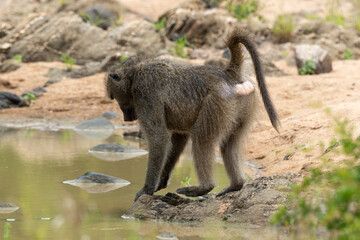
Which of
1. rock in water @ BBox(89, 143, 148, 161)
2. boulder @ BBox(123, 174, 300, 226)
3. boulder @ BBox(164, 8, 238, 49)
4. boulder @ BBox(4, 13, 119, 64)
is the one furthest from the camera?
boulder @ BBox(164, 8, 238, 49)

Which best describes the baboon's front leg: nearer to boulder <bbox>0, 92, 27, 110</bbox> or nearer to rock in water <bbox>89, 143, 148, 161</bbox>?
rock in water <bbox>89, 143, 148, 161</bbox>

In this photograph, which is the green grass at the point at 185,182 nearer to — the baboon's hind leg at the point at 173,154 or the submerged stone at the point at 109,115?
the baboon's hind leg at the point at 173,154

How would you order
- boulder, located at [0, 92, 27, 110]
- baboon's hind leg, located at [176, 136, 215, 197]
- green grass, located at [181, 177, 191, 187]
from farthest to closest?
boulder, located at [0, 92, 27, 110] → green grass, located at [181, 177, 191, 187] → baboon's hind leg, located at [176, 136, 215, 197]

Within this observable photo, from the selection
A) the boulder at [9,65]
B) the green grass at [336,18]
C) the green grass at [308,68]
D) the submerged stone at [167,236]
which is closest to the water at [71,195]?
the submerged stone at [167,236]

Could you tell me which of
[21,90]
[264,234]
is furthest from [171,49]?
[264,234]

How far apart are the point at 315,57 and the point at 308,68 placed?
0.97 ft

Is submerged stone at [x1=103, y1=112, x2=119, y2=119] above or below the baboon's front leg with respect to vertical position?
below

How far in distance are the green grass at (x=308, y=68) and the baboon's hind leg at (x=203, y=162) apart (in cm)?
689

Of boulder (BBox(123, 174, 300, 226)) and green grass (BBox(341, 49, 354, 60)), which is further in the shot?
green grass (BBox(341, 49, 354, 60))

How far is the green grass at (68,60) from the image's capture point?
43.8ft

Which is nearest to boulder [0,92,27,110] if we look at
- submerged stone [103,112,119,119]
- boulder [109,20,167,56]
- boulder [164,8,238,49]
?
submerged stone [103,112,119,119]

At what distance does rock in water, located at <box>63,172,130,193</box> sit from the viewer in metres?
5.77

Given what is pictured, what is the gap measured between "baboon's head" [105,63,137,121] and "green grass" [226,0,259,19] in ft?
36.1

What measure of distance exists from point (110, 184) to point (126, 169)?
79 centimetres
